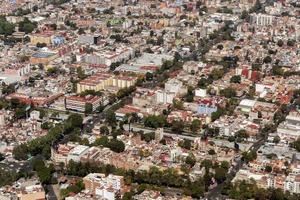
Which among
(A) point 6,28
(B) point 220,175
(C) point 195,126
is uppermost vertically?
(A) point 6,28

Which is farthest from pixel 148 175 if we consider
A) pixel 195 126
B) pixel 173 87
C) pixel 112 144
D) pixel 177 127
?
pixel 173 87

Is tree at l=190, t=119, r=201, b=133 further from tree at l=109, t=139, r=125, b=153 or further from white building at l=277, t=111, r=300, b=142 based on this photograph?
tree at l=109, t=139, r=125, b=153

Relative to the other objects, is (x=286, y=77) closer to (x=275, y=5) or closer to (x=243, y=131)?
(x=243, y=131)

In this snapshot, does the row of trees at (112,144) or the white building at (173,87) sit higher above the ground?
the white building at (173,87)

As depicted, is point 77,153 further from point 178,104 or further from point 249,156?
point 178,104

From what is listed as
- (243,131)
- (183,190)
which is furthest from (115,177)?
(243,131)

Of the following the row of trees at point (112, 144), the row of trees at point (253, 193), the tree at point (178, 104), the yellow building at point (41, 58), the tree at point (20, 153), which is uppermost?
the yellow building at point (41, 58)

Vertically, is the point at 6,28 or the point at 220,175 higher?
the point at 6,28

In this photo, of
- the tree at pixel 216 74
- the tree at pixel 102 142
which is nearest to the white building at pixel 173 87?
the tree at pixel 216 74

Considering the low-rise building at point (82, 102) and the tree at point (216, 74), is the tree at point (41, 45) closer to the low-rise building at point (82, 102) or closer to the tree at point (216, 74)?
the low-rise building at point (82, 102)
